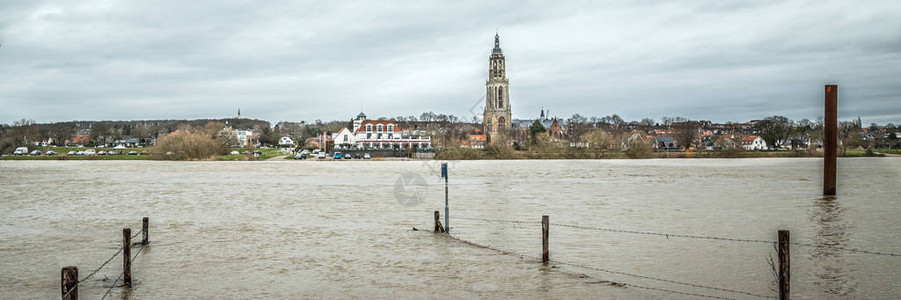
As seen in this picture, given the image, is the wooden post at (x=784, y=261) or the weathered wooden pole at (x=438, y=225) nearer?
the wooden post at (x=784, y=261)

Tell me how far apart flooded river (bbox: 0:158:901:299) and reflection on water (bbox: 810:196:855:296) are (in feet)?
0.17

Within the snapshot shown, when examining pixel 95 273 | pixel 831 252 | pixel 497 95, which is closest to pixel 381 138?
pixel 497 95

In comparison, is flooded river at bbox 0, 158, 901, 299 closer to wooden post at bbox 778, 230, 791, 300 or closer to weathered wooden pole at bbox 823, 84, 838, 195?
wooden post at bbox 778, 230, 791, 300

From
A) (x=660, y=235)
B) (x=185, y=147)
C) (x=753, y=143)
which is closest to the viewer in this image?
(x=660, y=235)

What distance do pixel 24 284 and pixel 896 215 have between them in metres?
25.1

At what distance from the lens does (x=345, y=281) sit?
41.1 feet

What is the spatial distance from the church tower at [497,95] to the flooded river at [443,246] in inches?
5000

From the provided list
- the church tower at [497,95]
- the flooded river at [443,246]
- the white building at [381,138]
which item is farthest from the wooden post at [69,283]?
the church tower at [497,95]

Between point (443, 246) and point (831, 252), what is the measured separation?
8933mm

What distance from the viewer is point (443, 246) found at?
1630cm

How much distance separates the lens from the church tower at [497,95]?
15825cm

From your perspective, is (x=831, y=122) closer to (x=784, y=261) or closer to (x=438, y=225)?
(x=438, y=225)

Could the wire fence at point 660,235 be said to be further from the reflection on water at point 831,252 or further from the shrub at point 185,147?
the shrub at point 185,147

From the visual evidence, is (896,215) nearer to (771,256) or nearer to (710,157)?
(771,256)
